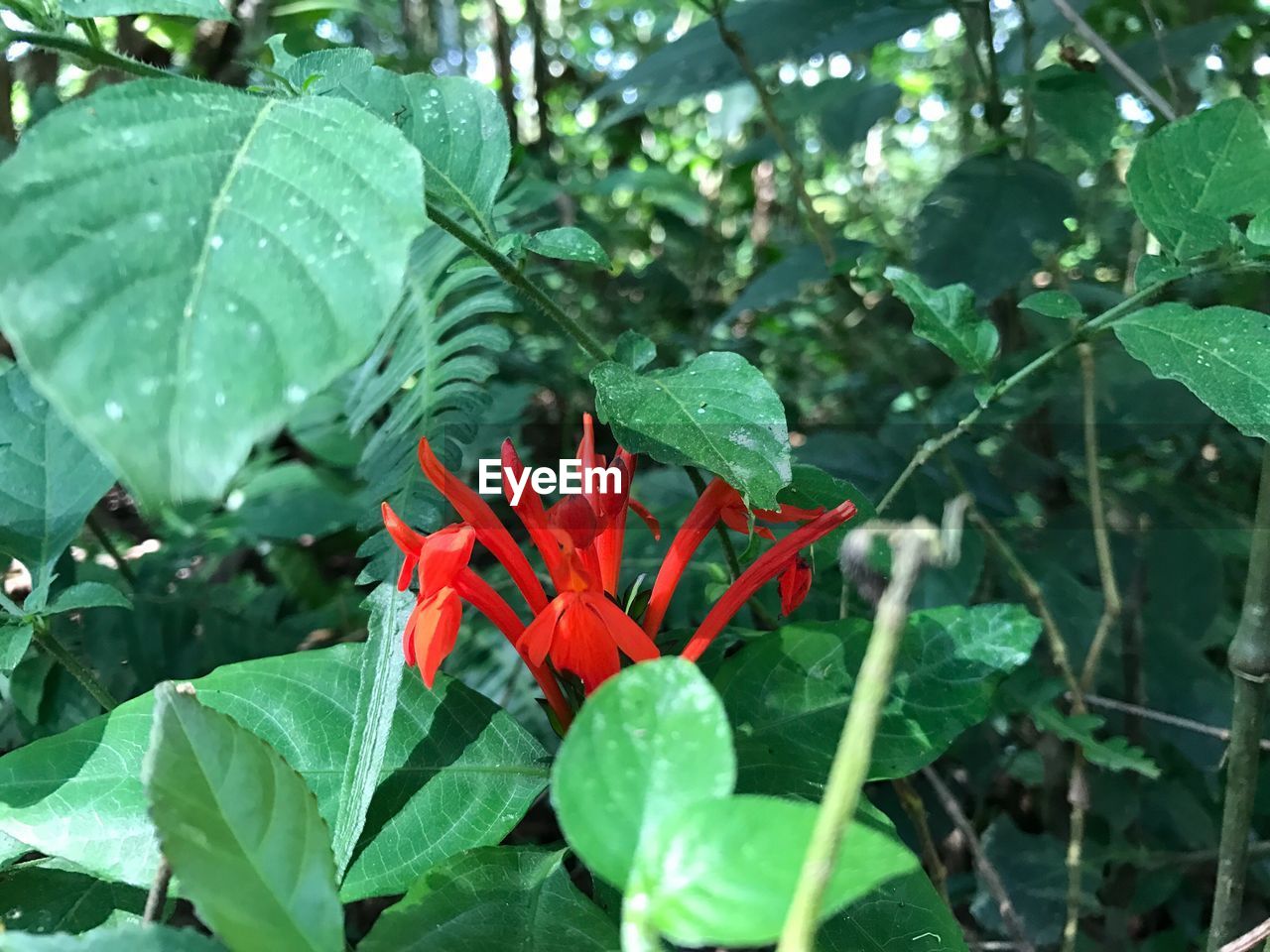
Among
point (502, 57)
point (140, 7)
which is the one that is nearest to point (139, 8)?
point (140, 7)

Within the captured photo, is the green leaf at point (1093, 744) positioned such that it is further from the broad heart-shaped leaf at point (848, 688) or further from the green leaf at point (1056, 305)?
the green leaf at point (1056, 305)

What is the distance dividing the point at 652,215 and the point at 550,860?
1.68 metres

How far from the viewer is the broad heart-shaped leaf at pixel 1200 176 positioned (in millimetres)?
437

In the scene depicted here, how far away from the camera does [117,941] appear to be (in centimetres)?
25

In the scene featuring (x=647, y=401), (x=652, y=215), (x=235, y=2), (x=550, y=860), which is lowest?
(x=550, y=860)

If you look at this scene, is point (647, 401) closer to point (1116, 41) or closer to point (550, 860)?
point (550, 860)

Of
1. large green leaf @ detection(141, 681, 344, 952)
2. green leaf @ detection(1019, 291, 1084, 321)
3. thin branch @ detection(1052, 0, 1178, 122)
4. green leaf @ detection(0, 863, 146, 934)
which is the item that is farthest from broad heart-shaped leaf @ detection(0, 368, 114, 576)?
thin branch @ detection(1052, 0, 1178, 122)

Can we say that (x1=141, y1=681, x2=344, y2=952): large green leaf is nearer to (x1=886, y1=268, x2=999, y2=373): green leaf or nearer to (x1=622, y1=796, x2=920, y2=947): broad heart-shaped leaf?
(x1=622, y1=796, x2=920, y2=947): broad heart-shaped leaf

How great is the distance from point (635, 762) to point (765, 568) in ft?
0.78

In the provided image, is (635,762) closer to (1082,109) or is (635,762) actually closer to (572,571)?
(572,571)

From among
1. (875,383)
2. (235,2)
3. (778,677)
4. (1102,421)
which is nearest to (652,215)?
(875,383)

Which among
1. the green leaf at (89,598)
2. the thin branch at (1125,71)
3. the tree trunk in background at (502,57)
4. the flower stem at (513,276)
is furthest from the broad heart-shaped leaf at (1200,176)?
the tree trunk in background at (502,57)

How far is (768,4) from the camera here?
0.90 metres

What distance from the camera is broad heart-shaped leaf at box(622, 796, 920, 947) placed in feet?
0.64
